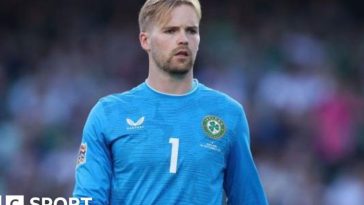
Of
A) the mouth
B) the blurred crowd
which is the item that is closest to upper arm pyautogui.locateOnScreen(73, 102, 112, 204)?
the mouth

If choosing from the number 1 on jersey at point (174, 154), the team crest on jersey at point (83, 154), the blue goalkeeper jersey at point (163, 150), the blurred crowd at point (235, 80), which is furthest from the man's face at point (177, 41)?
the blurred crowd at point (235, 80)

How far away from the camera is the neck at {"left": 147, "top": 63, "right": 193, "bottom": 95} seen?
5.42 m

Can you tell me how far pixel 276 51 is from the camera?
13258mm

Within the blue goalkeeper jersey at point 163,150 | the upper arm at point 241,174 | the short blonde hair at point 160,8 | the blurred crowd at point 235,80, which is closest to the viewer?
the blue goalkeeper jersey at point 163,150

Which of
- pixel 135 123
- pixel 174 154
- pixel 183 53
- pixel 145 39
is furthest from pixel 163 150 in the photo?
pixel 145 39

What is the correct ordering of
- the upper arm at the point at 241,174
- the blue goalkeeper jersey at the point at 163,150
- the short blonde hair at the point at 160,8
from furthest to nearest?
the upper arm at the point at 241,174 → the short blonde hair at the point at 160,8 → the blue goalkeeper jersey at the point at 163,150

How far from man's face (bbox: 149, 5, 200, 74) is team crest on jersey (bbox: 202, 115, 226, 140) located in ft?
0.77

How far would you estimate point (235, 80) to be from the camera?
12695 millimetres

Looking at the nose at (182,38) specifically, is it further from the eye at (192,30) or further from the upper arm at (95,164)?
the upper arm at (95,164)

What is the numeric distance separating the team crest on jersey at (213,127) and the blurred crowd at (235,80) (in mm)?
6031

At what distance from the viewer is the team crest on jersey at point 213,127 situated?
17.7ft

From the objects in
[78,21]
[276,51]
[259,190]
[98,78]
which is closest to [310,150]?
[276,51]

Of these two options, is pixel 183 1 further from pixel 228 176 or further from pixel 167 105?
pixel 228 176

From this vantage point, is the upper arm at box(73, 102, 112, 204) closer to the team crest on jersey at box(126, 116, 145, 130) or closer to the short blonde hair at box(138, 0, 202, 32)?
the team crest on jersey at box(126, 116, 145, 130)
